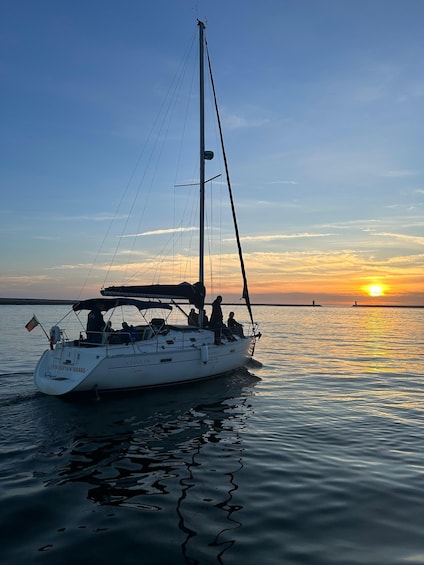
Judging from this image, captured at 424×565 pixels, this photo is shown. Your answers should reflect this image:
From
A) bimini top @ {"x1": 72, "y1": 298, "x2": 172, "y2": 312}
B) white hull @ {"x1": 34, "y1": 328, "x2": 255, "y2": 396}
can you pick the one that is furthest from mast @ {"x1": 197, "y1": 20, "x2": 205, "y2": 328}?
bimini top @ {"x1": 72, "y1": 298, "x2": 172, "y2": 312}

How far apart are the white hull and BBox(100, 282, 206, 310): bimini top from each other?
1402mm

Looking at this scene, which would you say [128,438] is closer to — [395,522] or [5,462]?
[5,462]

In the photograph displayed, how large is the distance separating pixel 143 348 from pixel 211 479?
23.4ft

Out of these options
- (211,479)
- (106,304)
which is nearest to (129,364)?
(106,304)

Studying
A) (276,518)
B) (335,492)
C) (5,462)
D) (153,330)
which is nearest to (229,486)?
(276,518)

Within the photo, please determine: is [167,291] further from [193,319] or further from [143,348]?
[143,348]

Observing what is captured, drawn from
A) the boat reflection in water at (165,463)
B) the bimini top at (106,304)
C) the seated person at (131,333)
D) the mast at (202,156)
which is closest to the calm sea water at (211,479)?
the boat reflection in water at (165,463)

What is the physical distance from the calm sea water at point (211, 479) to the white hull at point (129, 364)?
58 centimetres

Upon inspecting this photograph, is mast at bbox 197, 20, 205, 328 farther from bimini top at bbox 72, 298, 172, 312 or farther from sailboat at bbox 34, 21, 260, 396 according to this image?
bimini top at bbox 72, 298, 172, 312

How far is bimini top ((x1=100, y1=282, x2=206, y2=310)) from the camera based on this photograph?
15961mm

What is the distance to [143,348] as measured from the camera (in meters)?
14.2

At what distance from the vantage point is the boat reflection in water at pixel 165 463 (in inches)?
231

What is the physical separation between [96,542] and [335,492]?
3.95m

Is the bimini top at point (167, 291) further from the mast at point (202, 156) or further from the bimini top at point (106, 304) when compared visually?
the mast at point (202, 156)
